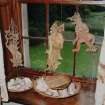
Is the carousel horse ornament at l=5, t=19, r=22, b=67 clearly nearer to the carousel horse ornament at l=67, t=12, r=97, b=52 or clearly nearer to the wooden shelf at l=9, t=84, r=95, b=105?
the wooden shelf at l=9, t=84, r=95, b=105

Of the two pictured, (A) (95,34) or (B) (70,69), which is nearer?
(A) (95,34)

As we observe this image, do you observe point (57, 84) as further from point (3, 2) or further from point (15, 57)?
point (3, 2)

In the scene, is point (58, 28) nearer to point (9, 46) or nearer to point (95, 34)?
point (95, 34)

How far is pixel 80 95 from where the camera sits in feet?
4.53

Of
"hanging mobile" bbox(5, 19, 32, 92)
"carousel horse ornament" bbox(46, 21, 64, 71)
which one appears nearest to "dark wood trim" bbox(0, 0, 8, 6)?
"hanging mobile" bbox(5, 19, 32, 92)

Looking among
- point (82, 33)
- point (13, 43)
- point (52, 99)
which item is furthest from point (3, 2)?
point (52, 99)

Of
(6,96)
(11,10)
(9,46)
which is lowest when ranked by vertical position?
(6,96)

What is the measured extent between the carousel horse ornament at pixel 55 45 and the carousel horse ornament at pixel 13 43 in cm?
20

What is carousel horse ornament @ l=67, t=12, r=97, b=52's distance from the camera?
1.33 m

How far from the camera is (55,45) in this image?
1.40 metres

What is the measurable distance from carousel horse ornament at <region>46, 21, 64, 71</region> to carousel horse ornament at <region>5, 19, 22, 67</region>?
20cm

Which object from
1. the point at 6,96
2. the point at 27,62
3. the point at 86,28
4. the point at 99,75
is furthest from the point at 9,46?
the point at 99,75

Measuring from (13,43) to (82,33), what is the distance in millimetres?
427

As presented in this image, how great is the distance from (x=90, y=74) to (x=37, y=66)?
0.35m
